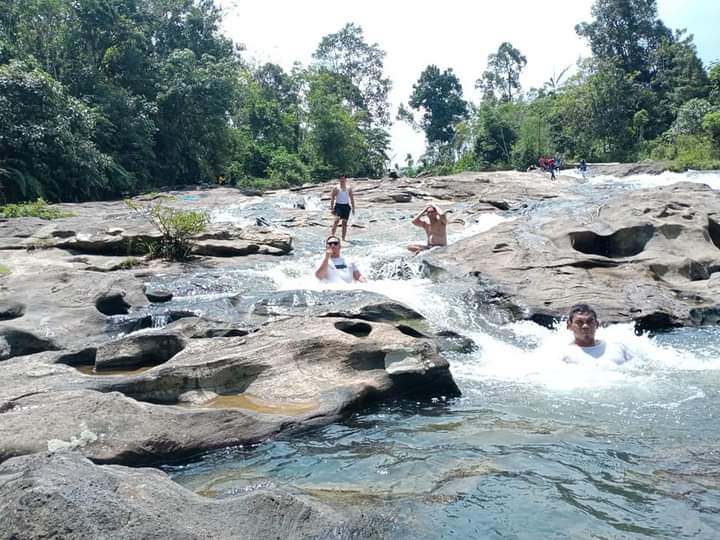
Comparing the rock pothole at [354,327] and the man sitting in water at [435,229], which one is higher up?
the man sitting in water at [435,229]

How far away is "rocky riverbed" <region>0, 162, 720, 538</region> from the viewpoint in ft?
8.79

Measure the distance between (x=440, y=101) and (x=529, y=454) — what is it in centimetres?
5996

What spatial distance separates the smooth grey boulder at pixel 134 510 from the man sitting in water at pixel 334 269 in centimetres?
659

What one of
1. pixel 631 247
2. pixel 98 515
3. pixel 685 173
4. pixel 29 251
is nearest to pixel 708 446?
pixel 98 515

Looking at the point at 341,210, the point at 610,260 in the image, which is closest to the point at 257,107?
the point at 341,210

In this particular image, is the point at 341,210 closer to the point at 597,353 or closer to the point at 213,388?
the point at 597,353

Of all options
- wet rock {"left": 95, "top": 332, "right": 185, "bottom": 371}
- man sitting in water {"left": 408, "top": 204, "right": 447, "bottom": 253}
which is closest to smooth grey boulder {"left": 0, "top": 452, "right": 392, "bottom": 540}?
wet rock {"left": 95, "top": 332, "right": 185, "bottom": 371}

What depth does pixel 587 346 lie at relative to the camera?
653 centimetres

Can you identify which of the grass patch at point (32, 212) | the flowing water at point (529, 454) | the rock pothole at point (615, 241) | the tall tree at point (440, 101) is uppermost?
the tall tree at point (440, 101)

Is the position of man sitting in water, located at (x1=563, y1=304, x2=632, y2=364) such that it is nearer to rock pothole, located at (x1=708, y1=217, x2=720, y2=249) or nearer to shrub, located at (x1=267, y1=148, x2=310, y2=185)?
rock pothole, located at (x1=708, y1=217, x2=720, y2=249)

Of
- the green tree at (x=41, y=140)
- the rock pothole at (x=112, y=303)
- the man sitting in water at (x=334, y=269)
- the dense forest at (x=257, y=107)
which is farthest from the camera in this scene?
the dense forest at (x=257, y=107)

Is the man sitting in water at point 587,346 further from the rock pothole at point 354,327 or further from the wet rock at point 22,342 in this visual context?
the wet rock at point 22,342

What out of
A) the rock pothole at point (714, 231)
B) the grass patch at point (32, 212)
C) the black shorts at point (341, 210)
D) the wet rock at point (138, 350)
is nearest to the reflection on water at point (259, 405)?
the wet rock at point (138, 350)

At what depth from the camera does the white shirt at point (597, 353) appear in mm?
6395
